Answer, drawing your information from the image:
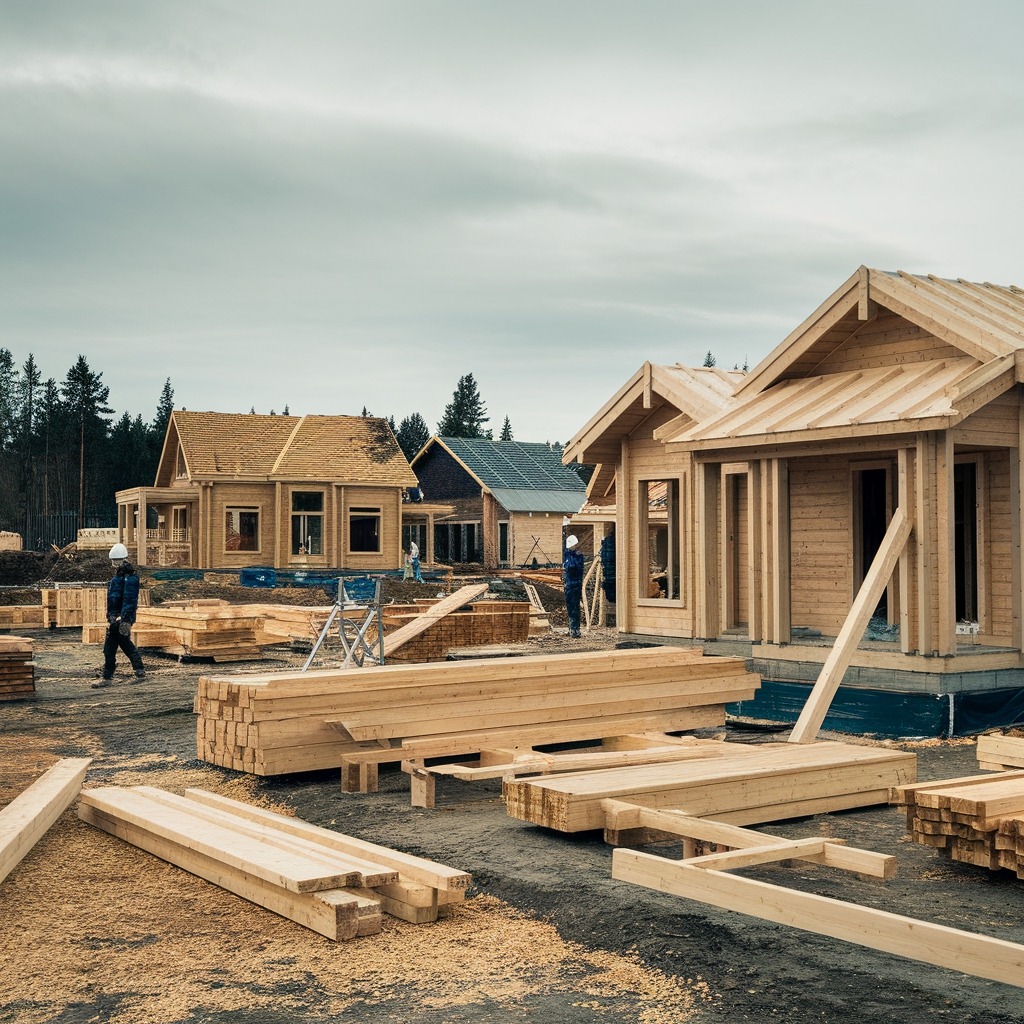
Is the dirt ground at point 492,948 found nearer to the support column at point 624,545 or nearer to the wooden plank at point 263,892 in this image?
the wooden plank at point 263,892

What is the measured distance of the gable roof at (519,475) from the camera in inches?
2051

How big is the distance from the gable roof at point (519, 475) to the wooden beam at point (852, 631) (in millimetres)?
39017

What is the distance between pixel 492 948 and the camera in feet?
19.1

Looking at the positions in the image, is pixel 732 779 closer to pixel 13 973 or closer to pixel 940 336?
pixel 13 973

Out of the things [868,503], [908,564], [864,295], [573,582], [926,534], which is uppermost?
[864,295]

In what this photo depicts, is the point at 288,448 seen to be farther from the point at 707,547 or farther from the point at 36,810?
the point at 36,810

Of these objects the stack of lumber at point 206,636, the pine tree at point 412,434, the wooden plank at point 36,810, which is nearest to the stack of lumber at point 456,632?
the stack of lumber at point 206,636

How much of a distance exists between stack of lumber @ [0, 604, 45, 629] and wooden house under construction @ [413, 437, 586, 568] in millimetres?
23457

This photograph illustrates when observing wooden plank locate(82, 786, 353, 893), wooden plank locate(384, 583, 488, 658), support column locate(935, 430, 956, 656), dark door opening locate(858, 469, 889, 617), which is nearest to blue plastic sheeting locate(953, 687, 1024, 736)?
support column locate(935, 430, 956, 656)

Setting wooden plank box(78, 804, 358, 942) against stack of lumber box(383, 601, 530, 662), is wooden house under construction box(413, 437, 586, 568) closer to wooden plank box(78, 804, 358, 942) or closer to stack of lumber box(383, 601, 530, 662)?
stack of lumber box(383, 601, 530, 662)

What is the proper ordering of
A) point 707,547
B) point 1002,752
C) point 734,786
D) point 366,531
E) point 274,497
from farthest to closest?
point 366,531 → point 274,497 → point 707,547 → point 1002,752 → point 734,786

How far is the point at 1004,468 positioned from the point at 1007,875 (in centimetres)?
728

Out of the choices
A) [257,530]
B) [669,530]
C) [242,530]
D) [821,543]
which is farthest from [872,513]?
[242,530]

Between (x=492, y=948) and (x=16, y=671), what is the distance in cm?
1200
